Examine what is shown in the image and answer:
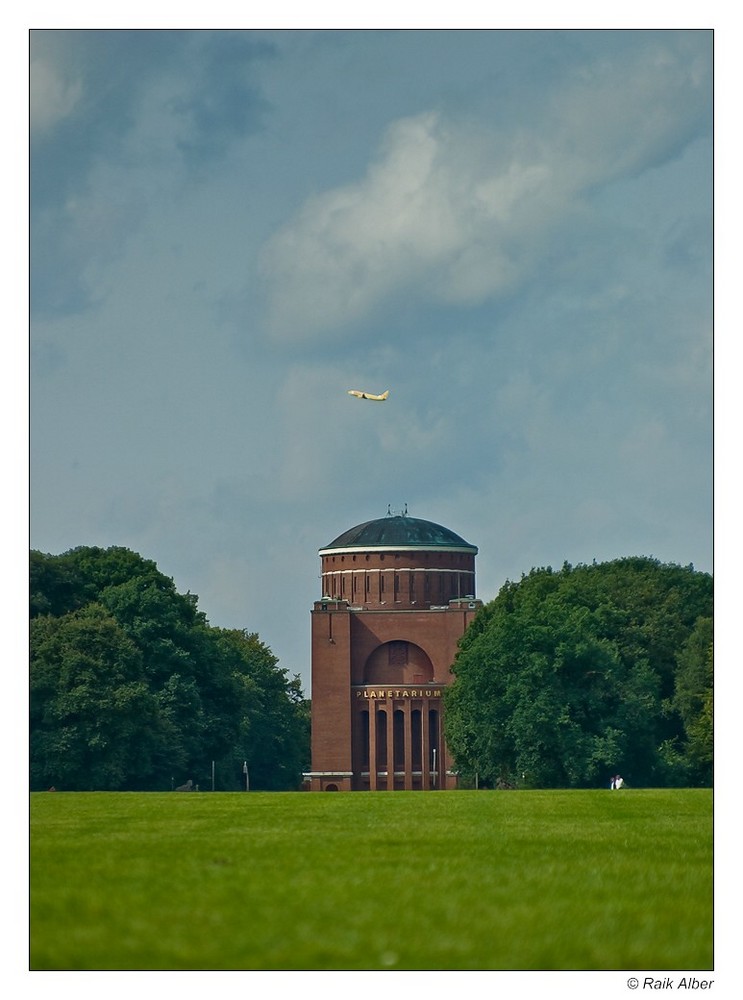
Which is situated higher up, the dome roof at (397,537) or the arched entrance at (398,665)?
the dome roof at (397,537)

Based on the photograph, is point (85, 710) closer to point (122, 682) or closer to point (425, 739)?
point (122, 682)

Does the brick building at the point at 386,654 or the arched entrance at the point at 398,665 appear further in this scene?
the arched entrance at the point at 398,665

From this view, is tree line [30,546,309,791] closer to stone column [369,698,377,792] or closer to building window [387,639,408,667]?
stone column [369,698,377,792]

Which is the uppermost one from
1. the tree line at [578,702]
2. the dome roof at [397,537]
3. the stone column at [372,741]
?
the dome roof at [397,537]

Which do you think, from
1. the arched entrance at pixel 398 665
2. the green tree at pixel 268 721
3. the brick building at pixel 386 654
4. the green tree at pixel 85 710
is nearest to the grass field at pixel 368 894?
the green tree at pixel 85 710

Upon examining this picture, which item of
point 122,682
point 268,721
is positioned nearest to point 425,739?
point 268,721

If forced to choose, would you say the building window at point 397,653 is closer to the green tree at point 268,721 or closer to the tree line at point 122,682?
the green tree at point 268,721

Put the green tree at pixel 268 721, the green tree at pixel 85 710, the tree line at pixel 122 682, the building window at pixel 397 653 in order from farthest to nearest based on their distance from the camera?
the building window at pixel 397 653 < the green tree at pixel 268 721 < the tree line at pixel 122 682 < the green tree at pixel 85 710

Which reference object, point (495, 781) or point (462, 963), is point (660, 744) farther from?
point (462, 963)
